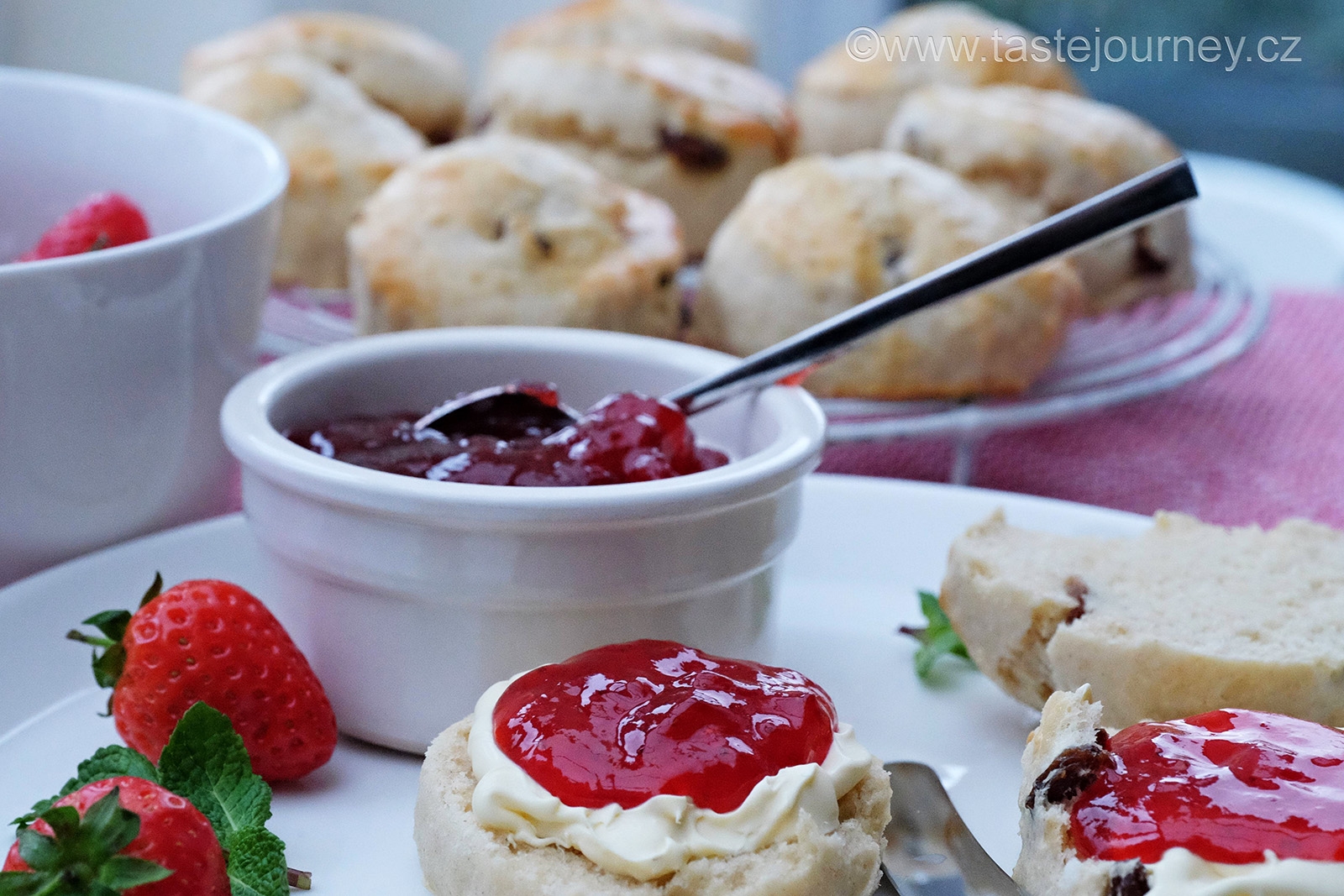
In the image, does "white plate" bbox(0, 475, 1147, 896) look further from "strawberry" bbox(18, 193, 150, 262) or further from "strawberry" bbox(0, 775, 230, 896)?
"strawberry" bbox(18, 193, 150, 262)

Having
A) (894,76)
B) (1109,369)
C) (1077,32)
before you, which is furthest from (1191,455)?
(1077,32)

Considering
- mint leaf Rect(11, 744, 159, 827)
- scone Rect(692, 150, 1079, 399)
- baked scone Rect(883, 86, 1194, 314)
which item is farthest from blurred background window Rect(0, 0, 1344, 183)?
mint leaf Rect(11, 744, 159, 827)

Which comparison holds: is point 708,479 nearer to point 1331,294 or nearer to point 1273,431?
point 1273,431

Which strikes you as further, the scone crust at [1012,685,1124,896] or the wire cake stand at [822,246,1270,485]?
the wire cake stand at [822,246,1270,485]

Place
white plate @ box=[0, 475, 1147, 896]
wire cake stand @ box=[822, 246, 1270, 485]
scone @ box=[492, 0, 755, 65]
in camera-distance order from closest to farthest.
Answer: white plate @ box=[0, 475, 1147, 896] → wire cake stand @ box=[822, 246, 1270, 485] → scone @ box=[492, 0, 755, 65]

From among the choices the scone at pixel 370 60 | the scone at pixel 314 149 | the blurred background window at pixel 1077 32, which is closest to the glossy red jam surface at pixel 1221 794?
the scone at pixel 314 149

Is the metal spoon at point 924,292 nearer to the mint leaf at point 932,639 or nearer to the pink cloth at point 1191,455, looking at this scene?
the mint leaf at point 932,639

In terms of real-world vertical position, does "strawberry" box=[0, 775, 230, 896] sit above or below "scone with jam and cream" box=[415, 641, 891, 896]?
below
